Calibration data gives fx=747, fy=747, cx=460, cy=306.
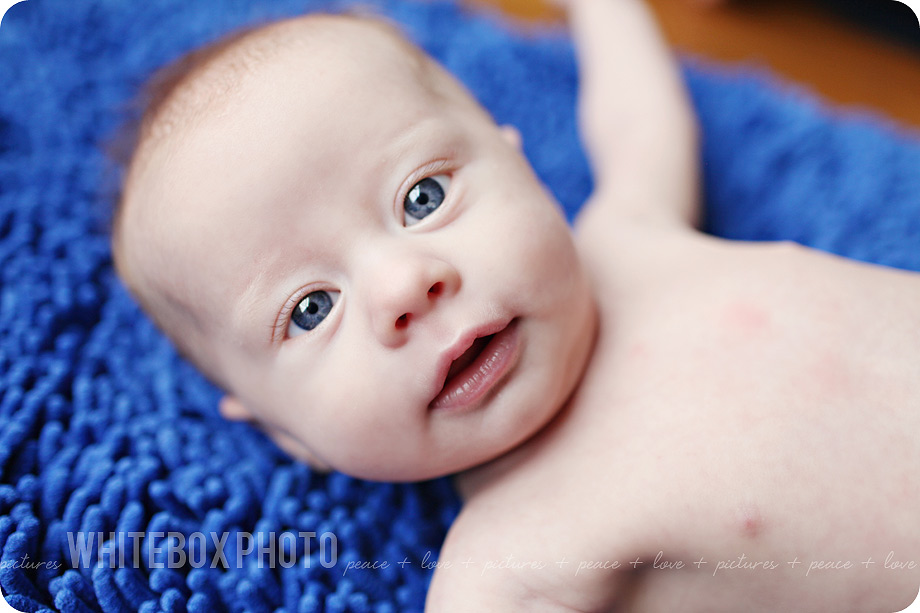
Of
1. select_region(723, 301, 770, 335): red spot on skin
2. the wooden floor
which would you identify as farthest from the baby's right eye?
the wooden floor

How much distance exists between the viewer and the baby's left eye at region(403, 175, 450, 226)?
0.76 metres

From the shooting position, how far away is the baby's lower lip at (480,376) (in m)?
0.73

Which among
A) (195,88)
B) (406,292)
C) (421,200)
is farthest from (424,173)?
(195,88)

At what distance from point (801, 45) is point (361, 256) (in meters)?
1.38

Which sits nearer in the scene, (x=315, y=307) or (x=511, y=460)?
(x=315, y=307)

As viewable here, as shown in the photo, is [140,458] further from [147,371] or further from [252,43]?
[252,43]

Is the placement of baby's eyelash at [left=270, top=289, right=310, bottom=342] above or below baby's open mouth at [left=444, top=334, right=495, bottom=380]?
above

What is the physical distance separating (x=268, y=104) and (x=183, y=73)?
0.74 ft

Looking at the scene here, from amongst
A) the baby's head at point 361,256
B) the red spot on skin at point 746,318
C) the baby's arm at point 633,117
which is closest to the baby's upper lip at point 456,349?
the baby's head at point 361,256

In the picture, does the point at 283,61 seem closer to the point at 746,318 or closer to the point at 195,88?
the point at 195,88

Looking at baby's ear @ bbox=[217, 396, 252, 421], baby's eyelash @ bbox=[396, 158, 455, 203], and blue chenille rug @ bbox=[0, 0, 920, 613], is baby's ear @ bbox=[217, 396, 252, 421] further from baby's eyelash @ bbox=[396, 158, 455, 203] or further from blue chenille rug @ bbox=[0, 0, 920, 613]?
baby's eyelash @ bbox=[396, 158, 455, 203]

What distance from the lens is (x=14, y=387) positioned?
2.85ft

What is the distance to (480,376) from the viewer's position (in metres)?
0.73

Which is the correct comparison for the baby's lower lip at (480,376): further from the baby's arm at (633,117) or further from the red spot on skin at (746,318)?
the baby's arm at (633,117)
